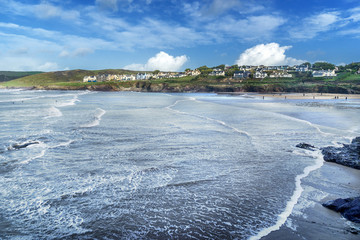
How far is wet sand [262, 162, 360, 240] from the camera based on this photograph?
583 cm

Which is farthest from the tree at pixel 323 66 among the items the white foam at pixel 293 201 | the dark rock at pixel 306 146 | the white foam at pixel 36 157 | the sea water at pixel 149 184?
the white foam at pixel 36 157

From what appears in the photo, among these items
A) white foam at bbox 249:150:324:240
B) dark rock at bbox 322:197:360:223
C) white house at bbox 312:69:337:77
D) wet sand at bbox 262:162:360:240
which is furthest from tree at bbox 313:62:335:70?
dark rock at bbox 322:197:360:223

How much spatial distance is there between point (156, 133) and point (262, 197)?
10.7 m

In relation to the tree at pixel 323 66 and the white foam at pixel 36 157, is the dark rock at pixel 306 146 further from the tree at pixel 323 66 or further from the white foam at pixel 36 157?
the tree at pixel 323 66

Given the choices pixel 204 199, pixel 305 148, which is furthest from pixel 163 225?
pixel 305 148

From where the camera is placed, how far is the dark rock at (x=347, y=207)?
649cm

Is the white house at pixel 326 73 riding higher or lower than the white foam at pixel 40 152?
higher

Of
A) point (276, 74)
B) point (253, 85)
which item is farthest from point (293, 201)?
point (276, 74)

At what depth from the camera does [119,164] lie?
10.9 meters

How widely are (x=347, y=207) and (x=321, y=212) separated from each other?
74cm

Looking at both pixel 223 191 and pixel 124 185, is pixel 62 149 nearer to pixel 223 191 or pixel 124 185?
pixel 124 185

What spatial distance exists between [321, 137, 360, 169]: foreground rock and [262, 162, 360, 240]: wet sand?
30.1 inches

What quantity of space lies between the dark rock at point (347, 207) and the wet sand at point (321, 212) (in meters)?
0.16

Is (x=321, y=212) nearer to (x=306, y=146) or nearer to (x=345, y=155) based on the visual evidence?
(x=345, y=155)
